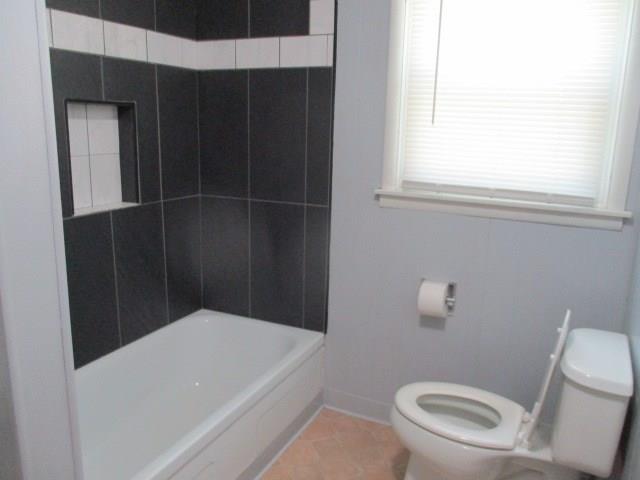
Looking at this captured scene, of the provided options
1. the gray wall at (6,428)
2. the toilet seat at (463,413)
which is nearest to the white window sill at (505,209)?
the toilet seat at (463,413)

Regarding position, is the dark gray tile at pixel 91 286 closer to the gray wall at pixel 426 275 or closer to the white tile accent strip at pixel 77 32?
the white tile accent strip at pixel 77 32

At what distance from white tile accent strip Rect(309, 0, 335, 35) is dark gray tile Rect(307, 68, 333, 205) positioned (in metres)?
0.17

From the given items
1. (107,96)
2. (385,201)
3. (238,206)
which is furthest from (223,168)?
(385,201)

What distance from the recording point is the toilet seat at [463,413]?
5.87 ft

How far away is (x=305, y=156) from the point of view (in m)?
2.49

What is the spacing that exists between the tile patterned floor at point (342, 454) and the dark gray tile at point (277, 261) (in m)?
0.53

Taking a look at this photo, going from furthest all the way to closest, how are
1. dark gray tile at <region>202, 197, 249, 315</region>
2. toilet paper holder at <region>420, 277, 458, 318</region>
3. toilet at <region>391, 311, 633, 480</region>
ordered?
1. dark gray tile at <region>202, 197, 249, 315</region>
2. toilet paper holder at <region>420, 277, 458, 318</region>
3. toilet at <region>391, 311, 633, 480</region>

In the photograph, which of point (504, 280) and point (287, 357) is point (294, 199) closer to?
point (287, 357)

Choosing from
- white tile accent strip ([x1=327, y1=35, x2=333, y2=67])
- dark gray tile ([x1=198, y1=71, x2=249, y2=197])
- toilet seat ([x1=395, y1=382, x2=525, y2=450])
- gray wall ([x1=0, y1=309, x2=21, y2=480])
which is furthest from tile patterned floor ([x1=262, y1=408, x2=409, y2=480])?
white tile accent strip ([x1=327, y1=35, x2=333, y2=67])

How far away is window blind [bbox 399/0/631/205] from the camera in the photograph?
1952 mm

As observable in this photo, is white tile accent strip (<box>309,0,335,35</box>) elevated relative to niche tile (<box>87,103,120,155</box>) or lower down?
elevated

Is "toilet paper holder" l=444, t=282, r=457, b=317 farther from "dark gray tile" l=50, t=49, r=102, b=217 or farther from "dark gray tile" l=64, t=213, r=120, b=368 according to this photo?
"dark gray tile" l=50, t=49, r=102, b=217

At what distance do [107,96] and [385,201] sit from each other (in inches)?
48.6

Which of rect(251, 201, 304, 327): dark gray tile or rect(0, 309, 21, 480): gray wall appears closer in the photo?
rect(0, 309, 21, 480): gray wall
